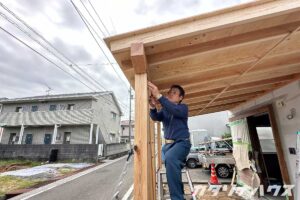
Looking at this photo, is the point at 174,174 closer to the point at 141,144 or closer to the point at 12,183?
the point at 141,144

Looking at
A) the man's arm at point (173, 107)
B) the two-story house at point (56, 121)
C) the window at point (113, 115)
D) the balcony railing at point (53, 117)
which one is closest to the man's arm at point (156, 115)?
the man's arm at point (173, 107)

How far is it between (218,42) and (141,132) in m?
1.12

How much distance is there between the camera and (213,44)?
5.51ft

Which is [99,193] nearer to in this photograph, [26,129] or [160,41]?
[160,41]

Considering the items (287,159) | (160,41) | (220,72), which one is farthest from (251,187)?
(160,41)

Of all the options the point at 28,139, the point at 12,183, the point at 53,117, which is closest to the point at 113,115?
the point at 53,117

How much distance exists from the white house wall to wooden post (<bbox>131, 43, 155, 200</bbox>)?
3.20m

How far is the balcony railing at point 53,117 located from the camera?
15.8 m

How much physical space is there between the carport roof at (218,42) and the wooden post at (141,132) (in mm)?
134

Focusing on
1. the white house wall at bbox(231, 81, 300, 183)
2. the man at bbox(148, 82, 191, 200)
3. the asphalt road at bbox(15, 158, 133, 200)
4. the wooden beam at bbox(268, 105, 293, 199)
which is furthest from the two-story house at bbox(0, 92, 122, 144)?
the man at bbox(148, 82, 191, 200)

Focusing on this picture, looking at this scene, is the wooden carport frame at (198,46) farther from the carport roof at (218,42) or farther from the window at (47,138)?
the window at (47,138)

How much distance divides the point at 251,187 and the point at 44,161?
42.3 feet

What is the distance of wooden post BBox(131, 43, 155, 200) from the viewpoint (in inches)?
49.6

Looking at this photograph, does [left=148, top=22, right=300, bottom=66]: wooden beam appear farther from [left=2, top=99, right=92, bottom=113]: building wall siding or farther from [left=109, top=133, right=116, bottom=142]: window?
[left=109, top=133, right=116, bottom=142]: window
